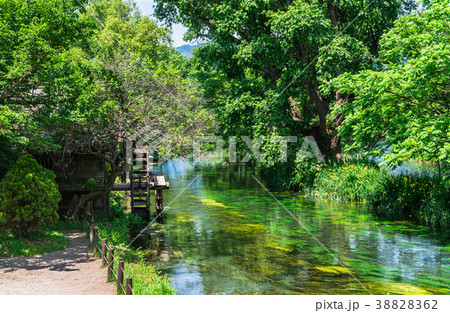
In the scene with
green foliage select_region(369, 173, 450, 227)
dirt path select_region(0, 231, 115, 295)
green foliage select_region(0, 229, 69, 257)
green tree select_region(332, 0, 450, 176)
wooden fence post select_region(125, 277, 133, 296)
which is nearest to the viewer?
wooden fence post select_region(125, 277, 133, 296)

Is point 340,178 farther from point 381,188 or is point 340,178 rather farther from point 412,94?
point 412,94

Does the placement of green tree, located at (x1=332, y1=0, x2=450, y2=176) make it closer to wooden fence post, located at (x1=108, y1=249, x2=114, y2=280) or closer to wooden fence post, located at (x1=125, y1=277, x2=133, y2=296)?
wooden fence post, located at (x1=108, y1=249, x2=114, y2=280)

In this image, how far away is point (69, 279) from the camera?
32.0ft

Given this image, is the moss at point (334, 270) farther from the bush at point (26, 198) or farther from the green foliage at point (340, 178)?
the green foliage at point (340, 178)

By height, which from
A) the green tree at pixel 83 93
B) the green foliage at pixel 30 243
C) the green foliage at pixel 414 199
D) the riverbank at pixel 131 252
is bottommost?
the riverbank at pixel 131 252

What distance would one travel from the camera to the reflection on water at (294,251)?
35.4ft

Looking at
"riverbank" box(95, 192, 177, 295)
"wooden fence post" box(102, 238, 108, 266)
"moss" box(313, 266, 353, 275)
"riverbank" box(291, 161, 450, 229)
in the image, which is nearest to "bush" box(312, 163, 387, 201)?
"riverbank" box(291, 161, 450, 229)

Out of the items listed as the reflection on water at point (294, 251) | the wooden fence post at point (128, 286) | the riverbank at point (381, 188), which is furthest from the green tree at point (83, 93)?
the riverbank at point (381, 188)

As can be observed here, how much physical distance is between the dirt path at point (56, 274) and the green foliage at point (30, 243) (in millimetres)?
336

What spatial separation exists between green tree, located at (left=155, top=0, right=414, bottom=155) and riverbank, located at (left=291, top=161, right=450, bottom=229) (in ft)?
9.17

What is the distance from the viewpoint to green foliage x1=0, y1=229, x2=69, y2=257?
11824mm

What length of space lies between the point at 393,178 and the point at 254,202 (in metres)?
7.68

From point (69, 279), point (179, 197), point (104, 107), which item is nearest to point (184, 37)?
point (179, 197)

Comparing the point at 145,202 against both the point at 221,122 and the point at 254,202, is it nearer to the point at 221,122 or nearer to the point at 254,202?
the point at 254,202
